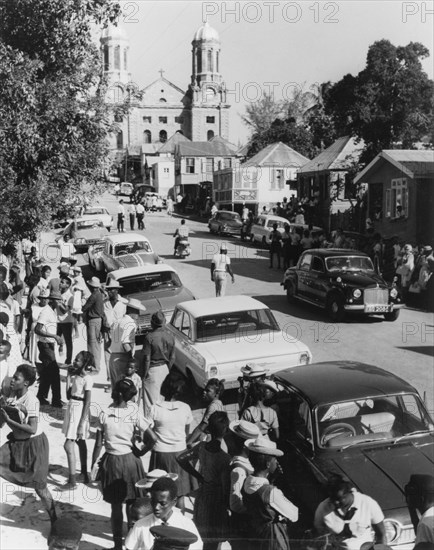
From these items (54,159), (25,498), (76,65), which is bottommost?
(25,498)

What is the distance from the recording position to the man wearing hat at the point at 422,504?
4.40 metres

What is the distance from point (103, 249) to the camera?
21.8 meters

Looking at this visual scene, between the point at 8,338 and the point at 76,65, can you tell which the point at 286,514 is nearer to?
the point at 8,338

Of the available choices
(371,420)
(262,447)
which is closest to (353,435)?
(371,420)

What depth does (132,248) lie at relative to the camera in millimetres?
20453

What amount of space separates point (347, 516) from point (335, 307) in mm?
10689

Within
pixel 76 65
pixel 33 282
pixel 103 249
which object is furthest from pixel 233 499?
pixel 103 249

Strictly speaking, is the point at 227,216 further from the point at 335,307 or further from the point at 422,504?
the point at 422,504

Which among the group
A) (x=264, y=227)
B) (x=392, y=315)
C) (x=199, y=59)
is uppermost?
(x=199, y=59)

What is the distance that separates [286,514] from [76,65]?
840 centimetres

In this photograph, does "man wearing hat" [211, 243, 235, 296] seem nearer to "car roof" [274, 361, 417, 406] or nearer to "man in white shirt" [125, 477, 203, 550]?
"car roof" [274, 361, 417, 406]

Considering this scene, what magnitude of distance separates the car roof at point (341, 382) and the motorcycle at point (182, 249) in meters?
17.7

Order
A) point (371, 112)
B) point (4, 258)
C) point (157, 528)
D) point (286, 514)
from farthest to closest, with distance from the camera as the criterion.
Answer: point (371, 112), point (4, 258), point (286, 514), point (157, 528)

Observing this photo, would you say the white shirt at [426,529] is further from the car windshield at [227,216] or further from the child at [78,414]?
the car windshield at [227,216]
